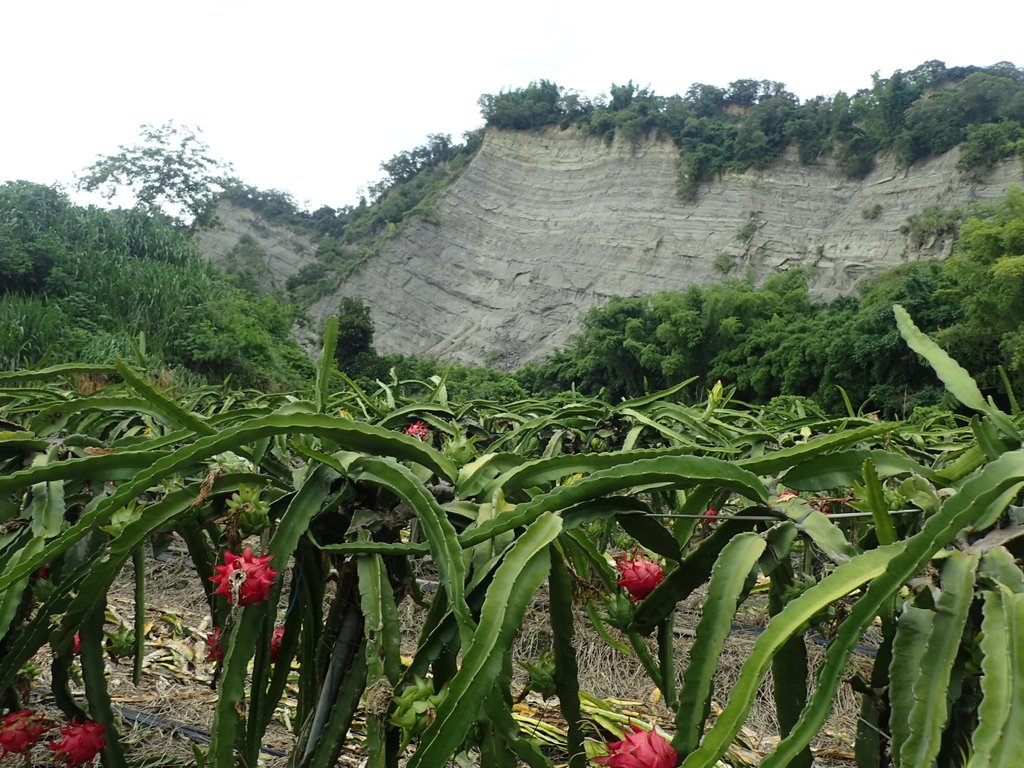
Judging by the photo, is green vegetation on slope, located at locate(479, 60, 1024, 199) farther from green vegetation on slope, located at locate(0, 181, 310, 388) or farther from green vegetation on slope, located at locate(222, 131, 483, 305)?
green vegetation on slope, located at locate(0, 181, 310, 388)

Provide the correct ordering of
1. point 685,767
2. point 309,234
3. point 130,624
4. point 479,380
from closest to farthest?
point 685,767
point 130,624
point 479,380
point 309,234

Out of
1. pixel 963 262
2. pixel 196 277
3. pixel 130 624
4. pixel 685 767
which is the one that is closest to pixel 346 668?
pixel 685 767

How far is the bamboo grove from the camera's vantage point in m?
0.47

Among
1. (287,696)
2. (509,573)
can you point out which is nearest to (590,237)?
(287,696)

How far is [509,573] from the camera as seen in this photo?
0.53 metres

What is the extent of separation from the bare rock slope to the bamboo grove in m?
18.3

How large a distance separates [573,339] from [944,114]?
1099 centimetres

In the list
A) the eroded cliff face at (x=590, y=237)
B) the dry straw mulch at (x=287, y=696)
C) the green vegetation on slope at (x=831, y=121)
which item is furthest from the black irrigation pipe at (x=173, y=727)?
the green vegetation on slope at (x=831, y=121)

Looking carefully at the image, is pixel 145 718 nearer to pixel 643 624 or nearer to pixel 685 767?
pixel 643 624

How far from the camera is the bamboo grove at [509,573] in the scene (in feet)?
1.54

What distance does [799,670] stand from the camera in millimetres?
594

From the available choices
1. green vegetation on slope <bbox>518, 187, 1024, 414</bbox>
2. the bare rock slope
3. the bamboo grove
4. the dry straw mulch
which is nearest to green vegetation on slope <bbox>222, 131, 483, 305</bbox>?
the bare rock slope

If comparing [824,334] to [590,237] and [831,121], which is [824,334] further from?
[831,121]

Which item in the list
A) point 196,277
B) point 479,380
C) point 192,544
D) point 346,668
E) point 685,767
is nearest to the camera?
point 685,767
